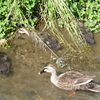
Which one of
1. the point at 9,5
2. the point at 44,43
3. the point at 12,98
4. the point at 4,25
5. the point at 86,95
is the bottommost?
the point at 86,95

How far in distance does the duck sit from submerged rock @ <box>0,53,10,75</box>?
1.24 meters

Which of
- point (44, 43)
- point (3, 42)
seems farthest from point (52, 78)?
point (3, 42)

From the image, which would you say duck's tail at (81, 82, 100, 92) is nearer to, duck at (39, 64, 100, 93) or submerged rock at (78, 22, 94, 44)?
duck at (39, 64, 100, 93)

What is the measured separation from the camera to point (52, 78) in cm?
670

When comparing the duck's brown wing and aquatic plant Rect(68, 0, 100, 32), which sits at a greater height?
aquatic plant Rect(68, 0, 100, 32)

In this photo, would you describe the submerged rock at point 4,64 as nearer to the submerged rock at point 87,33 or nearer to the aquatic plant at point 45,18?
the aquatic plant at point 45,18

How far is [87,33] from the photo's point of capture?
831cm

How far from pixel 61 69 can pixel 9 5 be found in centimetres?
288

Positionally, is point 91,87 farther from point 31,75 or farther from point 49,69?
point 31,75

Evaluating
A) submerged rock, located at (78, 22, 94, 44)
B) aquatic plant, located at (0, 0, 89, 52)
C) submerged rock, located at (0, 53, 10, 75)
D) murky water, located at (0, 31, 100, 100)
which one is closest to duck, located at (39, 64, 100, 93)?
murky water, located at (0, 31, 100, 100)

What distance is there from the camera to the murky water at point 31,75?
6305mm

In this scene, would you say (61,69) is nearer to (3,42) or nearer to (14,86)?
(14,86)

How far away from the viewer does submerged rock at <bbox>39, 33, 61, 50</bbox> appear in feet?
25.9

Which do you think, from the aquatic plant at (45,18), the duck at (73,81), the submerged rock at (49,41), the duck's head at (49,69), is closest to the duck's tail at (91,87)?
the duck at (73,81)
